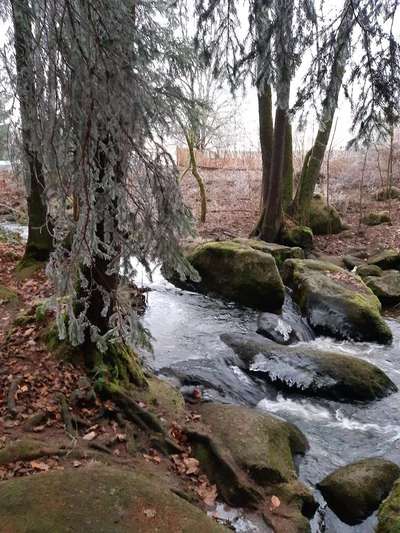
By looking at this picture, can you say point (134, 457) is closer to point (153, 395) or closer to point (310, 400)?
point (153, 395)

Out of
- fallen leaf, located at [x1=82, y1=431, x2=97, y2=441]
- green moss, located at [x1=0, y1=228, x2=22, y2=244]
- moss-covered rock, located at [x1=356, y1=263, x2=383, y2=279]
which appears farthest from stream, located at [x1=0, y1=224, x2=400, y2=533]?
green moss, located at [x1=0, y1=228, x2=22, y2=244]

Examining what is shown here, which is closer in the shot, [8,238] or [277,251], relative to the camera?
[8,238]

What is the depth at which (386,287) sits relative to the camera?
35.8 feet

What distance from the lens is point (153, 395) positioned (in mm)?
5414

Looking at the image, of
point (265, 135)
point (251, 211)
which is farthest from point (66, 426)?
point (251, 211)

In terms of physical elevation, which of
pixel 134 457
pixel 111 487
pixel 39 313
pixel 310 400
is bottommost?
pixel 310 400

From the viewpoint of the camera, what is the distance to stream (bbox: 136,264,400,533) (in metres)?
5.39

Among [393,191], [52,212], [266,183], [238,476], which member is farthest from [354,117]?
[393,191]

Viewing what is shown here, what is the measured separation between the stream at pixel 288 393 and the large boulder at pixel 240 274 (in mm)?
267

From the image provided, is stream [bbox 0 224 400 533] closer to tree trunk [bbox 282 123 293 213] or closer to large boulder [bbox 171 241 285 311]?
large boulder [bbox 171 241 285 311]

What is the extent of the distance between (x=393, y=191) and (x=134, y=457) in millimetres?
17625

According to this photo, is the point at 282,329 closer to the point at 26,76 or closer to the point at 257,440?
the point at 257,440

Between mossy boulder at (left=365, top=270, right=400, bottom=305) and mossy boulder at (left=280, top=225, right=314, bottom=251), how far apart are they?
106 inches

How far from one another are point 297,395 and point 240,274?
3.69 m
